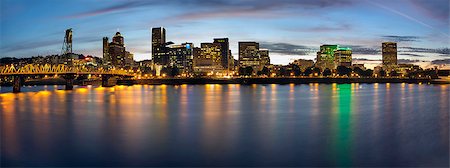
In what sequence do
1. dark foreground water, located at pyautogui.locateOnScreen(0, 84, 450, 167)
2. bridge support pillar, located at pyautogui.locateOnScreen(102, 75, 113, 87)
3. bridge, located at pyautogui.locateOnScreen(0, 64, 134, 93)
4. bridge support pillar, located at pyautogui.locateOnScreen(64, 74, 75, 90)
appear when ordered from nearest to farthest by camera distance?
1. dark foreground water, located at pyautogui.locateOnScreen(0, 84, 450, 167)
2. bridge, located at pyautogui.locateOnScreen(0, 64, 134, 93)
3. bridge support pillar, located at pyautogui.locateOnScreen(64, 74, 75, 90)
4. bridge support pillar, located at pyautogui.locateOnScreen(102, 75, 113, 87)

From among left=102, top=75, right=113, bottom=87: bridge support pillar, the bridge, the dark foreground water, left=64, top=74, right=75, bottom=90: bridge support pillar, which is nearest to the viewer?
the dark foreground water

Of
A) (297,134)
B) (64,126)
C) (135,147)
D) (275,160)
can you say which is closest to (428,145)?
(297,134)

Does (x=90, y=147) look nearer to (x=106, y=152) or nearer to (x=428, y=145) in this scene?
(x=106, y=152)

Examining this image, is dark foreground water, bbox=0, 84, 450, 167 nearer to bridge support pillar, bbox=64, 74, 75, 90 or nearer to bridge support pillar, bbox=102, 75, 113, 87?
bridge support pillar, bbox=64, 74, 75, 90

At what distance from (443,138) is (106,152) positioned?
17.9 metres

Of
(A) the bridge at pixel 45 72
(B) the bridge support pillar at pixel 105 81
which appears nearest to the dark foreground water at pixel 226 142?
(A) the bridge at pixel 45 72

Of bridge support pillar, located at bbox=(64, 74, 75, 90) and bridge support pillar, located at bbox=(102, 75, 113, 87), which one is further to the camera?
bridge support pillar, located at bbox=(102, 75, 113, 87)

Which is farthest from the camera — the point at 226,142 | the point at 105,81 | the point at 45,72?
the point at 105,81

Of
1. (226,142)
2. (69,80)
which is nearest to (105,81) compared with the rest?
(69,80)

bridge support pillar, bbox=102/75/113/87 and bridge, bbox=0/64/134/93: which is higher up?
bridge, bbox=0/64/134/93

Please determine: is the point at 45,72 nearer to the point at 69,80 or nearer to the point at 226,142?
the point at 69,80

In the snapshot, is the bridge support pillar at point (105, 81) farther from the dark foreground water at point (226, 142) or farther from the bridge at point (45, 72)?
the dark foreground water at point (226, 142)

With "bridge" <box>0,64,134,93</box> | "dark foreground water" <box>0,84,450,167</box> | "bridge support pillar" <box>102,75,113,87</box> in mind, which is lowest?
"dark foreground water" <box>0,84,450,167</box>

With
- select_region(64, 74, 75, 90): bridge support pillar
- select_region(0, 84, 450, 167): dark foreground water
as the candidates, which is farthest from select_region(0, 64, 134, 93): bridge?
select_region(0, 84, 450, 167): dark foreground water
